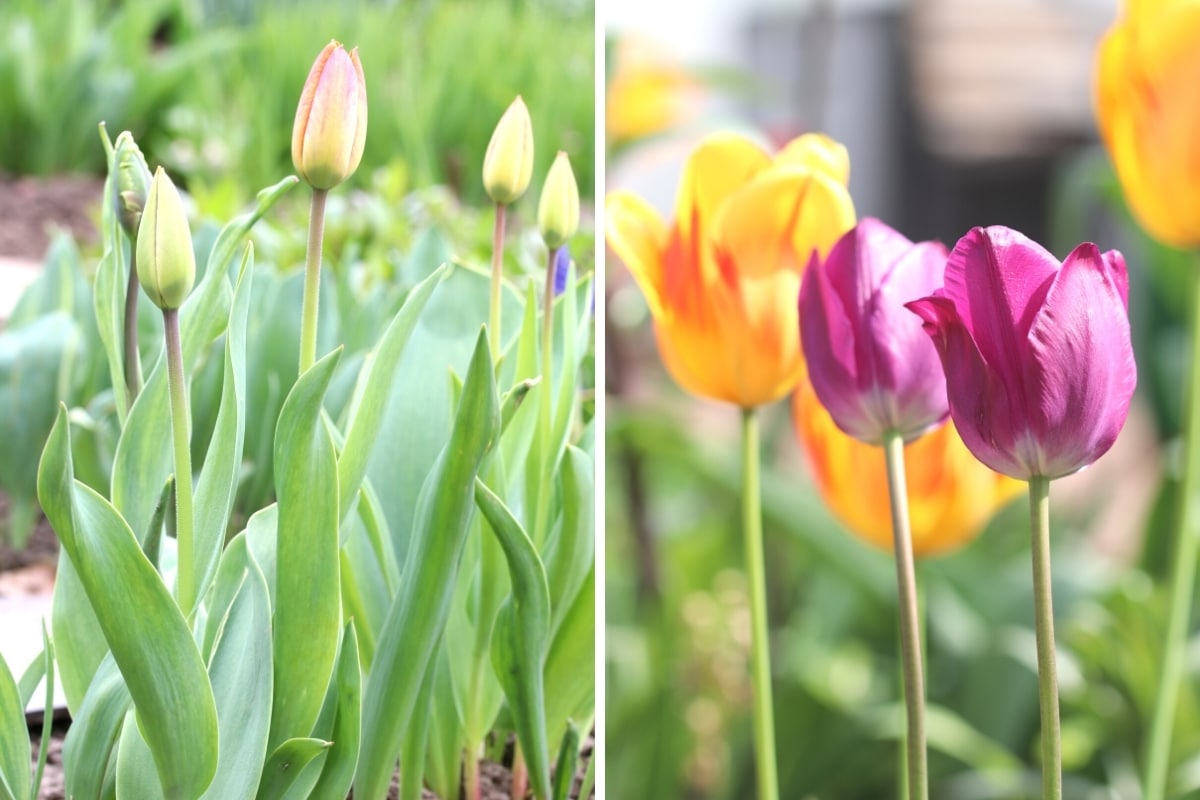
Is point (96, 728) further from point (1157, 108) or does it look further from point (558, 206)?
point (1157, 108)

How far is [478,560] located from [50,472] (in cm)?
26

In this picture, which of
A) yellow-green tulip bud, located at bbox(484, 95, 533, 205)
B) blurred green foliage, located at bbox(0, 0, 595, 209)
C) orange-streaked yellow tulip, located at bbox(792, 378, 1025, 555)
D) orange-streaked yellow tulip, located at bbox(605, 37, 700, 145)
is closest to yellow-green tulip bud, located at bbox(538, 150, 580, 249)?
yellow-green tulip bud, located at bbox(484, 95, 533, 205)

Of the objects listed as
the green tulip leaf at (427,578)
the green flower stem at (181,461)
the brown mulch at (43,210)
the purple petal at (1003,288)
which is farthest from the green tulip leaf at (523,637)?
the brown mulch at (43,210)

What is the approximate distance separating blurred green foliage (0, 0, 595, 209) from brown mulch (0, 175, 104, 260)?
0.8 inches

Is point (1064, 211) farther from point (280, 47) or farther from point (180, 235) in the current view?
point (180, 235)

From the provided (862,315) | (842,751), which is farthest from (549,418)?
(842,751)

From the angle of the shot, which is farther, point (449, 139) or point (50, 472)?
point (449, 139)

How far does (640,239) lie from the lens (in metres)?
0.56

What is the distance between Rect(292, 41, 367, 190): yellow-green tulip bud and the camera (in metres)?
0.47

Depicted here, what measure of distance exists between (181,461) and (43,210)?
903 millimetres

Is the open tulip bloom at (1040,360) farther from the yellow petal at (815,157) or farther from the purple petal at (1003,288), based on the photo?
the yellow petal at (815,157)

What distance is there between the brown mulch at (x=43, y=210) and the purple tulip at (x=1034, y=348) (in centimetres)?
105

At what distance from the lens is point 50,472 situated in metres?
0.46

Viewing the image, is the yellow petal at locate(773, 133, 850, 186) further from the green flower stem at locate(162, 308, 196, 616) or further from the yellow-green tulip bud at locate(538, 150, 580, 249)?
the green flower stem at locate(162, 308, 196, 616)
